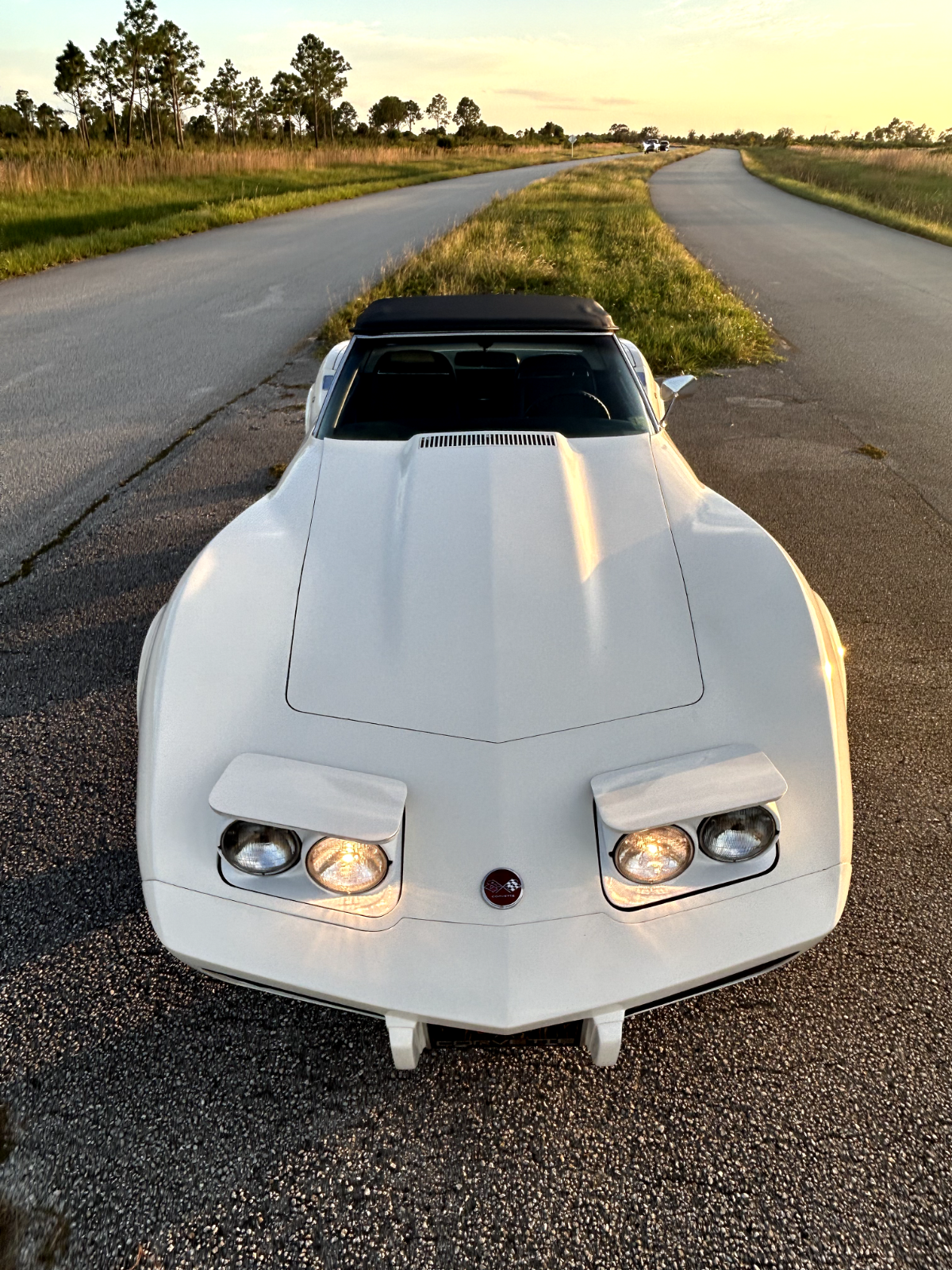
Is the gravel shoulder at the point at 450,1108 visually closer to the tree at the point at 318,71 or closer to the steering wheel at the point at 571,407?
the steering wheel at the point at 571,407

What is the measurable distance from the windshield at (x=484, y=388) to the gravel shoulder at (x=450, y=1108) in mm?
1604

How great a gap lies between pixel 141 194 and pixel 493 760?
21917 mm

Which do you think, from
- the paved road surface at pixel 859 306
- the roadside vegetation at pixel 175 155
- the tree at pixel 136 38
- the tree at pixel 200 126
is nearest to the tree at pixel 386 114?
the roadside vegetation at pixel 175 155

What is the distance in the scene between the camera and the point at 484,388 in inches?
131

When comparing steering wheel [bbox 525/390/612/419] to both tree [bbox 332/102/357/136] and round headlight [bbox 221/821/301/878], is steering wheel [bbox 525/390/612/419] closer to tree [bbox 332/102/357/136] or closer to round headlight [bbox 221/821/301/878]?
round headlight [bbox 221/821/301/878]

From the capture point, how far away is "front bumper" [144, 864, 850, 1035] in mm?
1598

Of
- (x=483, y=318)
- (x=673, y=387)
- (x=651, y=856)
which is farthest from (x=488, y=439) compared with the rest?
(x=651, y=856)

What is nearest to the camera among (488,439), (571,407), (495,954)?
(495,954)

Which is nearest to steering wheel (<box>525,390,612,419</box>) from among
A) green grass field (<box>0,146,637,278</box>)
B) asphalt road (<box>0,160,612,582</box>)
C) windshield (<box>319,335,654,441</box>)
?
windshield (<box>319,335,654,441</box>)

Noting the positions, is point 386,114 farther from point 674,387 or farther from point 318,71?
point 674,387

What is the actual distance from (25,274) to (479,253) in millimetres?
6836

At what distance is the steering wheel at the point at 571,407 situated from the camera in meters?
3.21

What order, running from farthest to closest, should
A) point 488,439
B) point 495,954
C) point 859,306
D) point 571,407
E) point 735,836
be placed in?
1. point 859,306
2. point 571,407
3. point 488,439
4. point 735,836
5. point 495,954

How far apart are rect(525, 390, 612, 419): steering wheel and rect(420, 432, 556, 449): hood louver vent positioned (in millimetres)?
301
